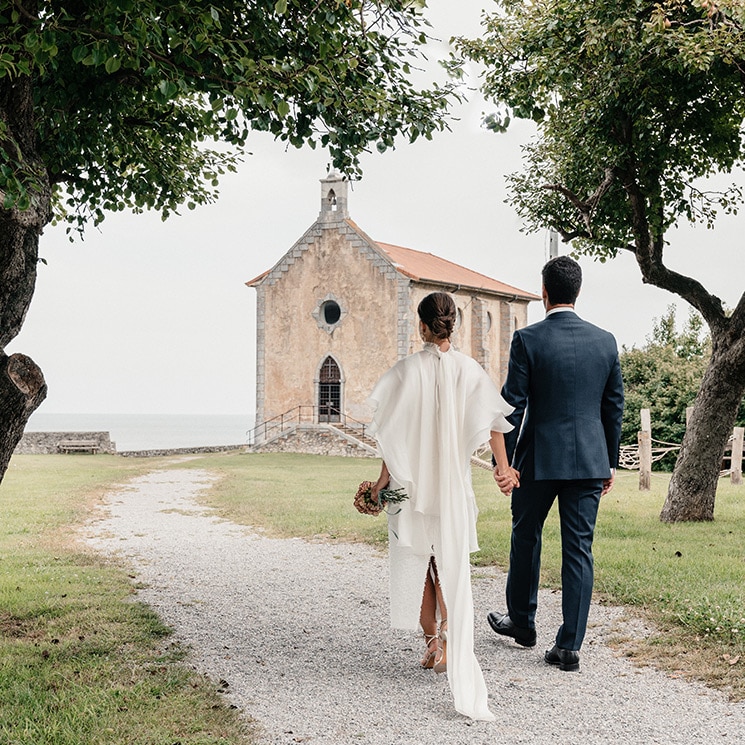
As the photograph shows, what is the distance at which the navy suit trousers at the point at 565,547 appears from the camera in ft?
18.4

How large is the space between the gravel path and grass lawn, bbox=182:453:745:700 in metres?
0.37

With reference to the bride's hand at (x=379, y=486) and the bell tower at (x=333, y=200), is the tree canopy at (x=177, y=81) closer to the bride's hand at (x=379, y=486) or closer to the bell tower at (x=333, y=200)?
the bride's hand at (x=379, y=486)

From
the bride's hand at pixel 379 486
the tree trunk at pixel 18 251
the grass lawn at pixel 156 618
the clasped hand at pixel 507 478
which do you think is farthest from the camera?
the tree trunk at pixel 18 251

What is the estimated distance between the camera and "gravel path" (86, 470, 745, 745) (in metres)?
4.60

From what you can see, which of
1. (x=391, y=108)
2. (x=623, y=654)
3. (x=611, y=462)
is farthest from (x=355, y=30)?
(x=623, y=654)

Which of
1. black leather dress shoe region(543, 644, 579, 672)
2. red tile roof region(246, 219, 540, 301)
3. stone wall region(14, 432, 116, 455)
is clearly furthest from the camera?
red tile roof region(246, 219, 540, 301)

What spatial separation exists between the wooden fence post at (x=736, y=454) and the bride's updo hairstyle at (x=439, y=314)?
1543 centimetres

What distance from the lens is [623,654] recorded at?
19.7 feet

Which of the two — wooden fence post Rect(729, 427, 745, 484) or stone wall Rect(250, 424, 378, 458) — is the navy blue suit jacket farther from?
stone wall Rect(250, 424, 378, 458)

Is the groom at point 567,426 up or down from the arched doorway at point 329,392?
down

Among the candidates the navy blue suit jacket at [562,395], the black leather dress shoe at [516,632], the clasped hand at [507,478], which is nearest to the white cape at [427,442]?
the clasped hand at [507,478]

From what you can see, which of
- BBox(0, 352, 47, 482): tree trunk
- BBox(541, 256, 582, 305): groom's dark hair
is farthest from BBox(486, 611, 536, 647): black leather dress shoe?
BBox(0, 352, 47, 482): tree trunk

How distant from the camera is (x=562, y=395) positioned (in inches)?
223

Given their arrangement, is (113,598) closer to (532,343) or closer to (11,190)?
(11,190)
